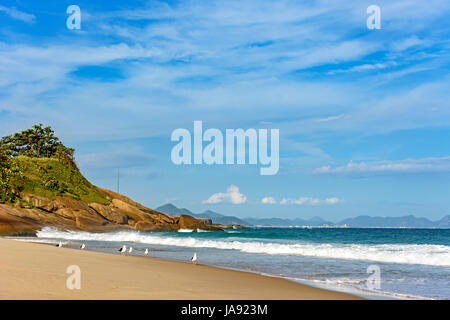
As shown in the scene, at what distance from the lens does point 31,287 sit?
9016 millimetres

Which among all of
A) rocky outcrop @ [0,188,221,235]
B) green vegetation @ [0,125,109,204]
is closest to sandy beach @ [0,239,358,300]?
rocky outcrop @ [0,188,221,235]

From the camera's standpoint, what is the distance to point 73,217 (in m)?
58.6

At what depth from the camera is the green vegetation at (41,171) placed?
57719mm

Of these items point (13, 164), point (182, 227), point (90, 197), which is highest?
point (13, 164)

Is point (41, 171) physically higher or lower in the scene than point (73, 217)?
higher

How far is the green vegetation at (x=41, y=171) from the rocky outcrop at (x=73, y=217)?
211cm

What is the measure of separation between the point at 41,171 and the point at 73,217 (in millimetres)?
12967

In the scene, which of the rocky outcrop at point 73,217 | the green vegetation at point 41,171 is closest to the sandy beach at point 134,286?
the rocky outcrop at point 73,217

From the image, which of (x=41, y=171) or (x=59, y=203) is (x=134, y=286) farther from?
(x=41, y=171)

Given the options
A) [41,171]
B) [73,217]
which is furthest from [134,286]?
[41,171]
